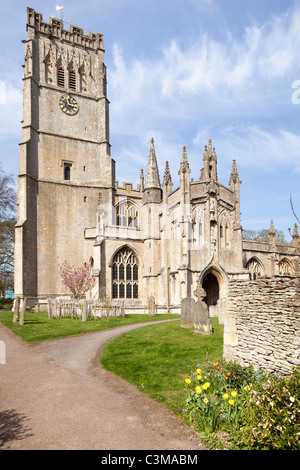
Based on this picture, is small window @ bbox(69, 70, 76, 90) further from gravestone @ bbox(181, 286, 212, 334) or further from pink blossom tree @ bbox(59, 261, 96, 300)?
gravestone @ bbox(181, 286, 212, 334)

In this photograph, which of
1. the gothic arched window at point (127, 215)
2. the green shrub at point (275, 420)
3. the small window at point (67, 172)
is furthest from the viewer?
the gothic arched window at point (127, 215)

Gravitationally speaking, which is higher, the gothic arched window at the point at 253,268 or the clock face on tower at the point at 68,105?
the clock face on tower at the point at 68,105

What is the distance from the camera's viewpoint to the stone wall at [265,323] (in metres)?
6.75

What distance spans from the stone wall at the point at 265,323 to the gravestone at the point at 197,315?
4.31m

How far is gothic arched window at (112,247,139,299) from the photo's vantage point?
28.2 m

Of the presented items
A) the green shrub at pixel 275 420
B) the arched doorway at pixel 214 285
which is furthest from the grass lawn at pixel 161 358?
the arched doorway at pixel 214 285

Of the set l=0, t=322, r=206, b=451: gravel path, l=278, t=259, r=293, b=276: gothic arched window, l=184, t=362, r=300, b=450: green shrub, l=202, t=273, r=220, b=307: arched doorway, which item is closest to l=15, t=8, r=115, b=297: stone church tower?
l=202, t=273, r=220, b=307: arched doorway

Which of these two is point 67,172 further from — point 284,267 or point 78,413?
point 78,413

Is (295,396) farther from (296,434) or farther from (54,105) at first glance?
(54,105)

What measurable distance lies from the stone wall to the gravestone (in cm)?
431

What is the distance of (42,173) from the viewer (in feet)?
98.2

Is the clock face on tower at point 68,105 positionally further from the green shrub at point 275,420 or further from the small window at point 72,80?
the green shrub at point 275,420

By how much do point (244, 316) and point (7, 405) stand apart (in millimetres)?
5635

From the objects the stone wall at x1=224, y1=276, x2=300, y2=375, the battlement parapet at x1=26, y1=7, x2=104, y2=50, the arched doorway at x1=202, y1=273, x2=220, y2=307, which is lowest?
the arched doorway at x1=202, y1=273, x2=220, y2=307
